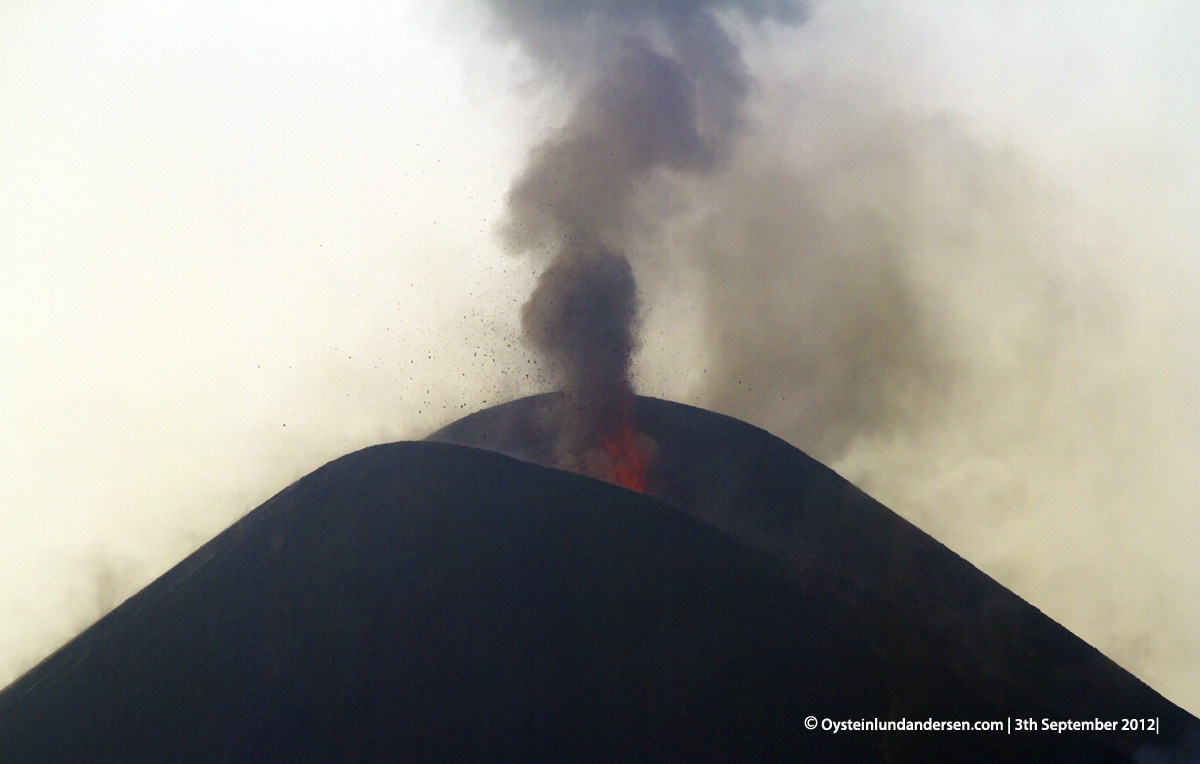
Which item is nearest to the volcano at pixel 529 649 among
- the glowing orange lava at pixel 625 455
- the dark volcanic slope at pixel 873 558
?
the dark volcanic slope at pixel 873 558

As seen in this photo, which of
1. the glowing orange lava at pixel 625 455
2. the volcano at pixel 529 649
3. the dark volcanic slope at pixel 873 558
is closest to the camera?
the volcano at pixel 529 649

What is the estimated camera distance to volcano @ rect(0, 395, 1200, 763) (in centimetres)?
1259

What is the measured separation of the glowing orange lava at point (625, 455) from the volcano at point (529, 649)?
3175 millimetres

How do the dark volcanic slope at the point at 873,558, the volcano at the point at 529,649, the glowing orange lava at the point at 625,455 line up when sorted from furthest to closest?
the glowing orange lava at the point at 625,455 → the dark volcanic slope at the point at 873,558 → the volcano at the point at 529,649

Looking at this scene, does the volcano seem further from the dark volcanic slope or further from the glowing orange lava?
the glowing orange lava

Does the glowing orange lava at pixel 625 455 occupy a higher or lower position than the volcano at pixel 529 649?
higher

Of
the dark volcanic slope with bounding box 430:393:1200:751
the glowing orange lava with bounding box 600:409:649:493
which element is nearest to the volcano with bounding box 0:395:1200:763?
the dark volcanic slope with bounding box 430:393:1200:751

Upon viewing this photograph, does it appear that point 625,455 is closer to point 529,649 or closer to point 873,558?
point 873,558

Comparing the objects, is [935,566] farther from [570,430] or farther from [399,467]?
[399,467]

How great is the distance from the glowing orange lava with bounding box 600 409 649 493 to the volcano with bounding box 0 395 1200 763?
318 cm

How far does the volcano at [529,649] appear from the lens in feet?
41.3

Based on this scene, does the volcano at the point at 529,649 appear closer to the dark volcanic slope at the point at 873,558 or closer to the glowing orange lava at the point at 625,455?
the dark volcanic slope at the point at 873,558

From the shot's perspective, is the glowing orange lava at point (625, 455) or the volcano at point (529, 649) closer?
the volcano at point (529, 649)

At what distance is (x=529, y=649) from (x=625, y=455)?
7.18 m
